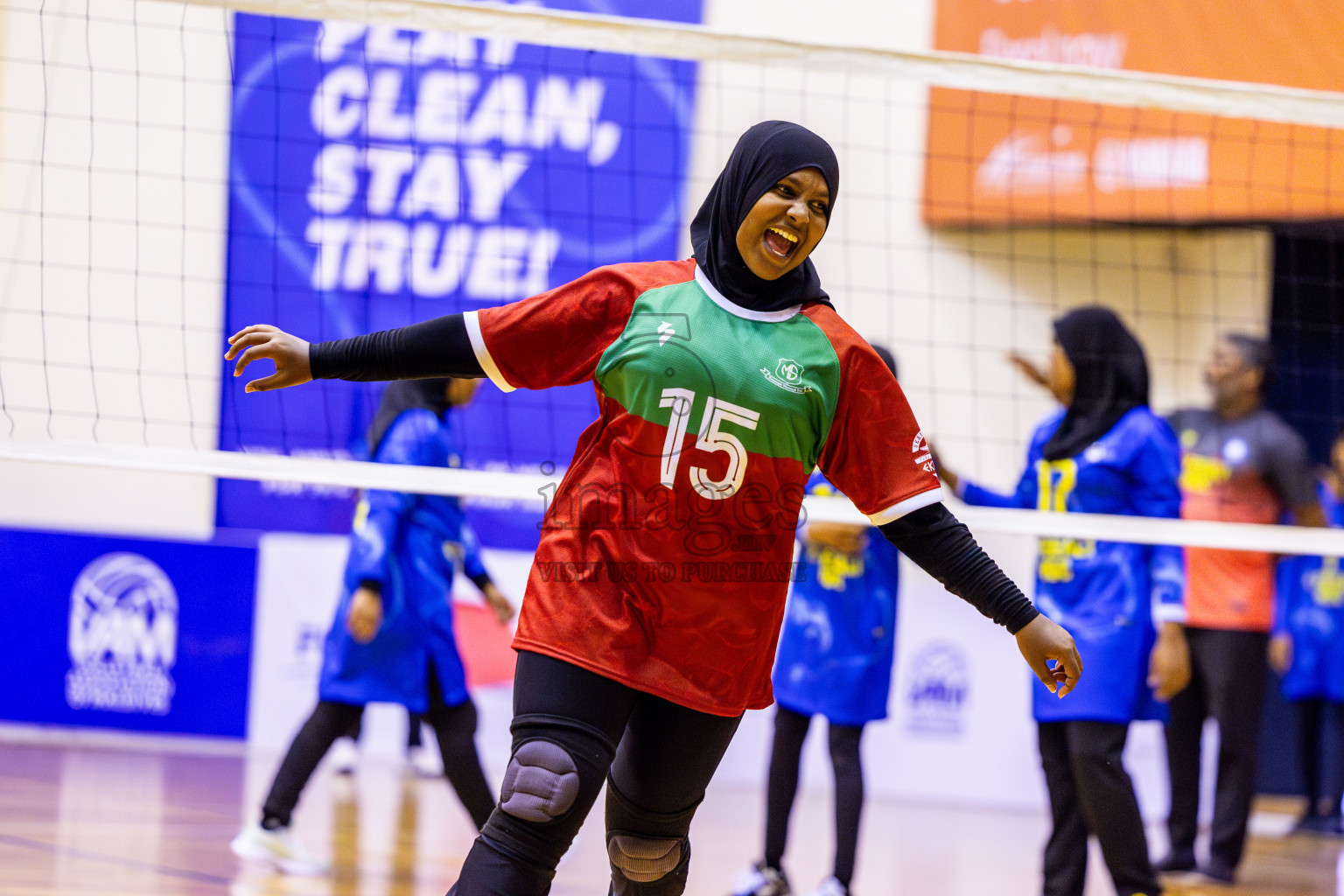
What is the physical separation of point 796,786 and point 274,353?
2346 mm

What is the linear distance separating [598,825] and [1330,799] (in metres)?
3.88

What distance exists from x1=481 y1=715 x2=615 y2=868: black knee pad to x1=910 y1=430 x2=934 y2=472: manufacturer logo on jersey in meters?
0.77

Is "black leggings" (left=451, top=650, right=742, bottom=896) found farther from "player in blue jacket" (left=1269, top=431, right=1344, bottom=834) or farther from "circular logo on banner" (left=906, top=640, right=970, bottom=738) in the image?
"player in blue jacket" (left=1269, top=431, right=1344, bottom=834)

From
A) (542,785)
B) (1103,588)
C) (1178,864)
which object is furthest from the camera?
(1178,864)

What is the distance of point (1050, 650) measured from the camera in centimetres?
240

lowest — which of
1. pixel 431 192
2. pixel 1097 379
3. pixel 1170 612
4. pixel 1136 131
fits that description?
pixel 1170 612

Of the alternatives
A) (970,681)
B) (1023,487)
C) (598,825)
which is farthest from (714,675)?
(970,681)

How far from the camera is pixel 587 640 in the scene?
90.2 inches

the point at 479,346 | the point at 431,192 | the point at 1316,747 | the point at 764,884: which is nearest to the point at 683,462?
the point at 479,346

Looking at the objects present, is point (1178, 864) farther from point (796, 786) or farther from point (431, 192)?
point (431, 192)

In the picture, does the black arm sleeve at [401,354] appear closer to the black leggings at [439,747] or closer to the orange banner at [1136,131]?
the black leggings at [439,747]

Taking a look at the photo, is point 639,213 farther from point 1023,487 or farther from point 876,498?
point 876,498

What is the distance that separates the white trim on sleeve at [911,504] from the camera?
2.42 m

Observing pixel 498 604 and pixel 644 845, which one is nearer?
pixel 644 845
